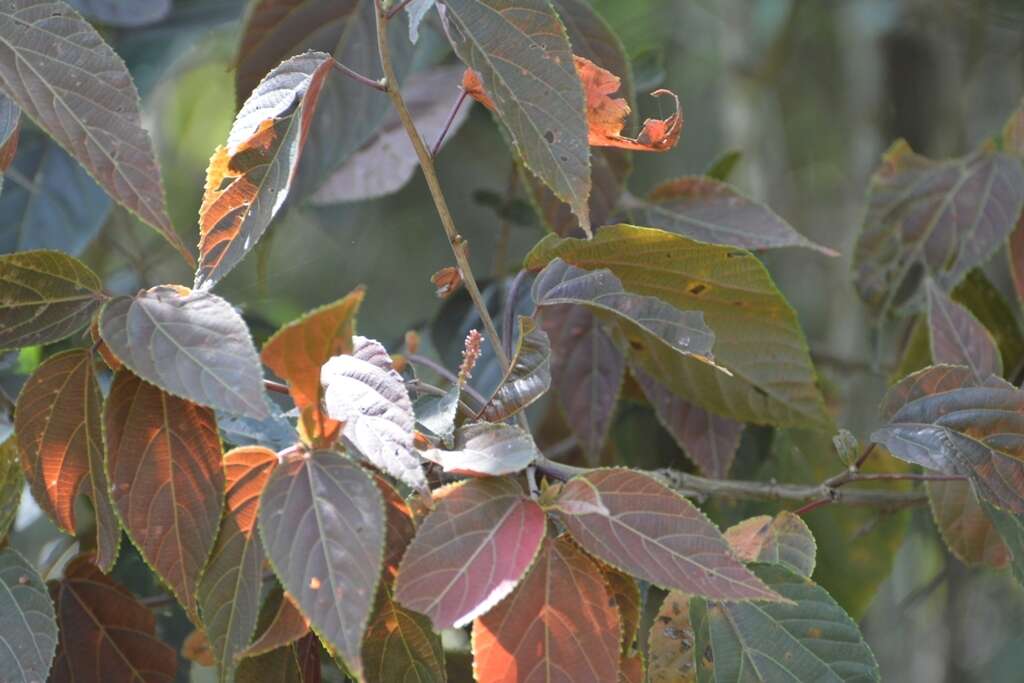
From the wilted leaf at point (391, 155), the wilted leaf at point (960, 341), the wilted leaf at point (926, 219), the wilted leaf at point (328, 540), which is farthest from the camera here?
the wilted leaf at point (391, 155)

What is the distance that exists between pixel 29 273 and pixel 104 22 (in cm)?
50

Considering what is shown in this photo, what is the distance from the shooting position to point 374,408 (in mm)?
465

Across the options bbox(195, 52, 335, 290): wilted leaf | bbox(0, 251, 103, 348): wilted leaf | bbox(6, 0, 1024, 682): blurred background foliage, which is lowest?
bbox(6, 0, 1024, 682): blurred background foliage

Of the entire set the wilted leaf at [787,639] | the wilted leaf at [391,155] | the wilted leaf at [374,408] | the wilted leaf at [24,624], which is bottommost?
the wilted leaf at [787,639]

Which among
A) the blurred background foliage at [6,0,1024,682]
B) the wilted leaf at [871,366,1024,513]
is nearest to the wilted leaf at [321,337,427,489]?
the wilted leaf at [871,366,1024,513]

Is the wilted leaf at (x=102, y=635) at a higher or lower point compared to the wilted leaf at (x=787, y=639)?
lower

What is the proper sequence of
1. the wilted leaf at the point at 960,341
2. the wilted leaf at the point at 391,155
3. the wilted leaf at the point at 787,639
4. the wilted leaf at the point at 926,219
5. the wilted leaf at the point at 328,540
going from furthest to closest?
the wilted leaf at the point at 391,155
the wilted leaf at the point at 926,219
the wilted leaf at the point at 960,341
the wilted leaf at the point at 787,639
the wilted leaf at the point at 328,540

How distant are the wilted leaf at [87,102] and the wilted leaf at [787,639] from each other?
0.31 m

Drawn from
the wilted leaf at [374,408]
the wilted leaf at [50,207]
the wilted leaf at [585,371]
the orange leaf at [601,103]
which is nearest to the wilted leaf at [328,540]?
the wilted leaf at [374,408]

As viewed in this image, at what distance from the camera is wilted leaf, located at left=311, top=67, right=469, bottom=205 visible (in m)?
0.96

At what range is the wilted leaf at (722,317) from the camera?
0.59 m

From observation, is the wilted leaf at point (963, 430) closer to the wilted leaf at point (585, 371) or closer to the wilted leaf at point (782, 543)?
the wilted leaf at point (782, 543)

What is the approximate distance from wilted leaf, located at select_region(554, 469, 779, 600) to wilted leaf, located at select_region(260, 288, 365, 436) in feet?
0.39

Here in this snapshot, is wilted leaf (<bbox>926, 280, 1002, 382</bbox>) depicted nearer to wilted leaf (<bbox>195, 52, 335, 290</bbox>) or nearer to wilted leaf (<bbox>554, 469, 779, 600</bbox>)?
wilted leaf (<bbox>554, 469, 779, 600</bbox>)
